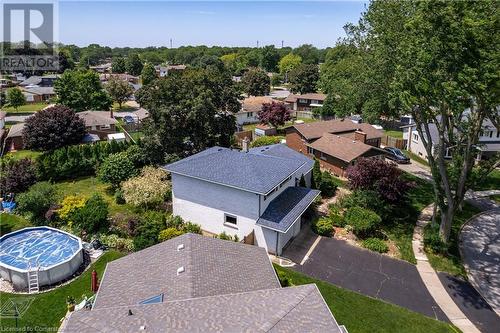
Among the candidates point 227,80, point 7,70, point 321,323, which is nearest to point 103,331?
point 321,323

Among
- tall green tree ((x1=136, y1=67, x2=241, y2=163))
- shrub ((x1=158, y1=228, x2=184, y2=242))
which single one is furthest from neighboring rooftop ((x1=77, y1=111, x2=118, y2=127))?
shrub ((x1=158, y1=228, x2=184, y2=242))

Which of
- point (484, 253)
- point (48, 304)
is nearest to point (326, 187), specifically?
point (484, 253)

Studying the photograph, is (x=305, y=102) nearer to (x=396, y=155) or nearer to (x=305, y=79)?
(x=305, y=79)

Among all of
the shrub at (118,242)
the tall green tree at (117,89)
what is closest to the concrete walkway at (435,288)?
the shrub at (118,242)

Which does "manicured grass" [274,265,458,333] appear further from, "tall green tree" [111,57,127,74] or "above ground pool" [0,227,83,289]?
"tall green tree" [111,57,127,74]

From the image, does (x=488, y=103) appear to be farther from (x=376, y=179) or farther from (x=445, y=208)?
(x=376, y=179)

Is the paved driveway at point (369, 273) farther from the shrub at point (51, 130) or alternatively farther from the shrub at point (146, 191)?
the shrub at point (51, 130)
